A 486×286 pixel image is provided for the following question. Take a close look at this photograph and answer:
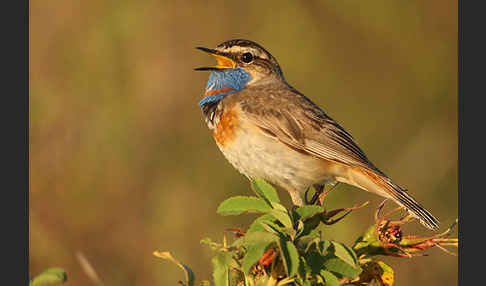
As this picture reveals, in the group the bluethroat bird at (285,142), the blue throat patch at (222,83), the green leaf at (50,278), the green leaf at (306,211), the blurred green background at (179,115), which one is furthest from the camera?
the blurred green background at (179,115)

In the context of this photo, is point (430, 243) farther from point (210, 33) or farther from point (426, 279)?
point (210, 33)

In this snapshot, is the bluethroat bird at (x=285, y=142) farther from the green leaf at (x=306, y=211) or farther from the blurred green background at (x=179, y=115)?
the green leaf at (x=306, y=211)

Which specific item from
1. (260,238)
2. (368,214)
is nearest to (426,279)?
(368,214)

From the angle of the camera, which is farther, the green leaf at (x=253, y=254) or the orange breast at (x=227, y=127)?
the orange breast at (x=227, y=127)

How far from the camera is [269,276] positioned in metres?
2.22

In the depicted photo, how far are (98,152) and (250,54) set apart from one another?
1826mm

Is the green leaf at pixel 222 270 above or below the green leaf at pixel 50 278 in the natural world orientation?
below

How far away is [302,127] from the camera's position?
166 inches

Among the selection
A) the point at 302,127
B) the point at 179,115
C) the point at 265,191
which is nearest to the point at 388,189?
the point at 302,127

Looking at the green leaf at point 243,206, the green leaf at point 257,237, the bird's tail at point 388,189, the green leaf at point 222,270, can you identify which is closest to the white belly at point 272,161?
the bird's tail at point 388,189

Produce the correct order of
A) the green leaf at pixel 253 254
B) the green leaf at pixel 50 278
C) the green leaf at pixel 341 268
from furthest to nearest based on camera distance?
1. the green leaf at pixel 341 268
2. the green leaf at pixel 253 254
3. the green leaf at pixel 50 278

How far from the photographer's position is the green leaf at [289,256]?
1991mm

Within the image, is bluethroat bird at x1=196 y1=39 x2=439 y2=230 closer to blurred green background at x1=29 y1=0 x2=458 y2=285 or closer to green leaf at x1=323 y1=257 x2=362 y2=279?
blurred green background at x1=29 y1=0 x2=458 y2=285

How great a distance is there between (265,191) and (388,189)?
184 centimetres
